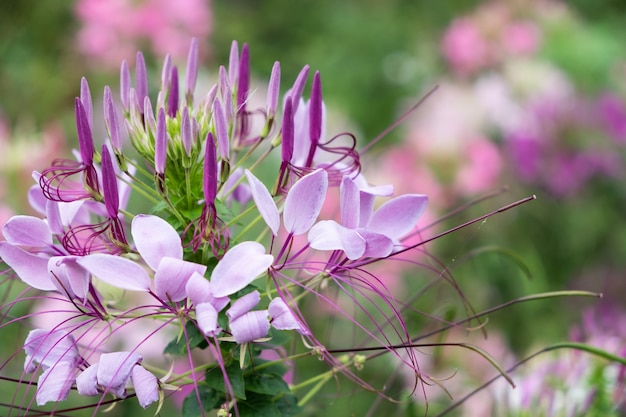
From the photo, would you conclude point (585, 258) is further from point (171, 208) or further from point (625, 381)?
point (171, 208)

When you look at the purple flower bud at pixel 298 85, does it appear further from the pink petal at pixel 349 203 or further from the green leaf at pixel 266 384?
the green leaf at pixel 266 384

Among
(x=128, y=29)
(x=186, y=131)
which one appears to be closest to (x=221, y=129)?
(x=186, y=131)

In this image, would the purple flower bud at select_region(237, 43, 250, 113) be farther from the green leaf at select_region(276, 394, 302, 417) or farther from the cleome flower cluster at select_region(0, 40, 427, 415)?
the green leaf at select_region(276, 394, 302, 417)

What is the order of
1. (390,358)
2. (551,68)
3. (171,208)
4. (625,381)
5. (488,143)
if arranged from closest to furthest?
(171,208) → (625,381) → (390,358) → (488,143) → (551,68)

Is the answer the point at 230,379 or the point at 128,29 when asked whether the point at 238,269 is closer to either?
the point at 230,379

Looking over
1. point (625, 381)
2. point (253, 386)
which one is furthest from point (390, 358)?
point (253, 386)

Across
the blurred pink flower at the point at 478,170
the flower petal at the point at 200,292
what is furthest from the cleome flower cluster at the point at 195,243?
the blurred pink flower at the point at 478,170

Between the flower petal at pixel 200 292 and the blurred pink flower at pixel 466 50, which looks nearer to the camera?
the flower petal at pixel 200 292
